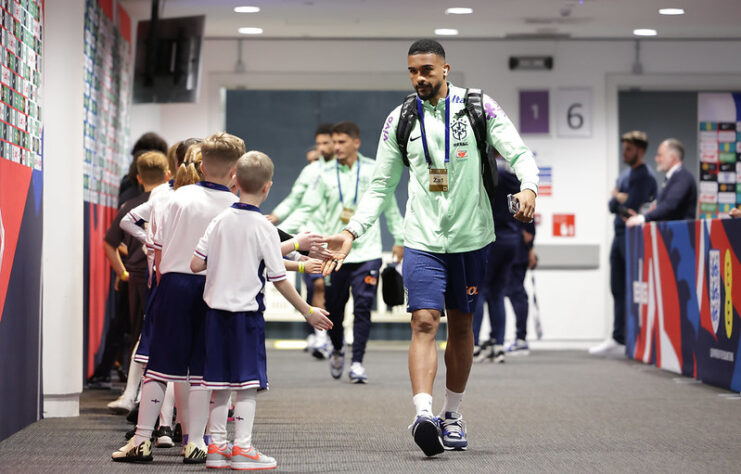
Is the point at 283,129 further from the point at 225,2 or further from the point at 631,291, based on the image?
the point at 631,291

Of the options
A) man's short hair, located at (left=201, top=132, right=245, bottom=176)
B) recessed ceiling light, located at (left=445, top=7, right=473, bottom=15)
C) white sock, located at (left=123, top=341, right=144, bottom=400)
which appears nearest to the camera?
man's short hair, located at (left=201, top=132, right=245, bottom=176)

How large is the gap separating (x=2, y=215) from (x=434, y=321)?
1981 mm

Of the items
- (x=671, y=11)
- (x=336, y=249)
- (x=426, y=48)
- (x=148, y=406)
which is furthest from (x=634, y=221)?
(x=148, y=406)

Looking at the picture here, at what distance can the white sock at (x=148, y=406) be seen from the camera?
4129mm

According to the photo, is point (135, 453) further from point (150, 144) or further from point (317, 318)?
point (150, 144)

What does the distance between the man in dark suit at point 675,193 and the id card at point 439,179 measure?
4.94 m

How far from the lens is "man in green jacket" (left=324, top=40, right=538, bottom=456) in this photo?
4367 millimetres

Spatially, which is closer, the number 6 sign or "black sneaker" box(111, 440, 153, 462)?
"black sneaker" box(111, 440, 153, 462)

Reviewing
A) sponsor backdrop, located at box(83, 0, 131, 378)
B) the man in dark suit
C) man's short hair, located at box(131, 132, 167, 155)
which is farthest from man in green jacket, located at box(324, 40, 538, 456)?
the man in dark suit

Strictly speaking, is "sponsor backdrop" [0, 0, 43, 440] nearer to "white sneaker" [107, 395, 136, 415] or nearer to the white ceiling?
"white sneaker" [107, 395, 136, 415]

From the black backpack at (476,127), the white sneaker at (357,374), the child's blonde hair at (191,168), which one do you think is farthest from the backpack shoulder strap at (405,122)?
the white sneaker at (357,374)

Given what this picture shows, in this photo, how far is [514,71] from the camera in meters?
12.0

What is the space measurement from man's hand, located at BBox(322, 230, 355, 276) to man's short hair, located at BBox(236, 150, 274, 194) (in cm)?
39

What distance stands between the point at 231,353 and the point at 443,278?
3.19ft
